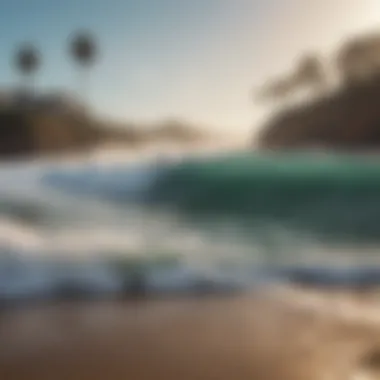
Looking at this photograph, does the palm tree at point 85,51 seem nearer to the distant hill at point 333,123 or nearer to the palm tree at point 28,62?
the palm tree at point 28,62

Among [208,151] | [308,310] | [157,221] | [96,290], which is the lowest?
[308,310]

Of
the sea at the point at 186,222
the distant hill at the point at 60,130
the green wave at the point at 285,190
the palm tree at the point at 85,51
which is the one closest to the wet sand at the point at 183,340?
the sea at the point at 186,222

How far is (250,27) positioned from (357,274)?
668 millimetres

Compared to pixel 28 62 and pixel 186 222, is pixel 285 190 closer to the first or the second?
pixel 186 222

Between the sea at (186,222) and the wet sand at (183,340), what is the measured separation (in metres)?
0.06

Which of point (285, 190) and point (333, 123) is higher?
point (333, 123)

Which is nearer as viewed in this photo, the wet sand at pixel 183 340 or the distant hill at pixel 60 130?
the wet sand at pixel 183 340

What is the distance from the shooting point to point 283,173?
164cm

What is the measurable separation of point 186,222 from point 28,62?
0.53 meters

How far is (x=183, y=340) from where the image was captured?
143 centimetres

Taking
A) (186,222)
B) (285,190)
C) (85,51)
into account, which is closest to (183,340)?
(186,222)

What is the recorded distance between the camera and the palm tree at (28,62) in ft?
5.08

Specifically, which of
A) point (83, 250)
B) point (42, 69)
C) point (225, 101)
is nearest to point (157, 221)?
point (83, 250)

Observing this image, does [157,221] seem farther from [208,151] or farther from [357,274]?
[357,274]
